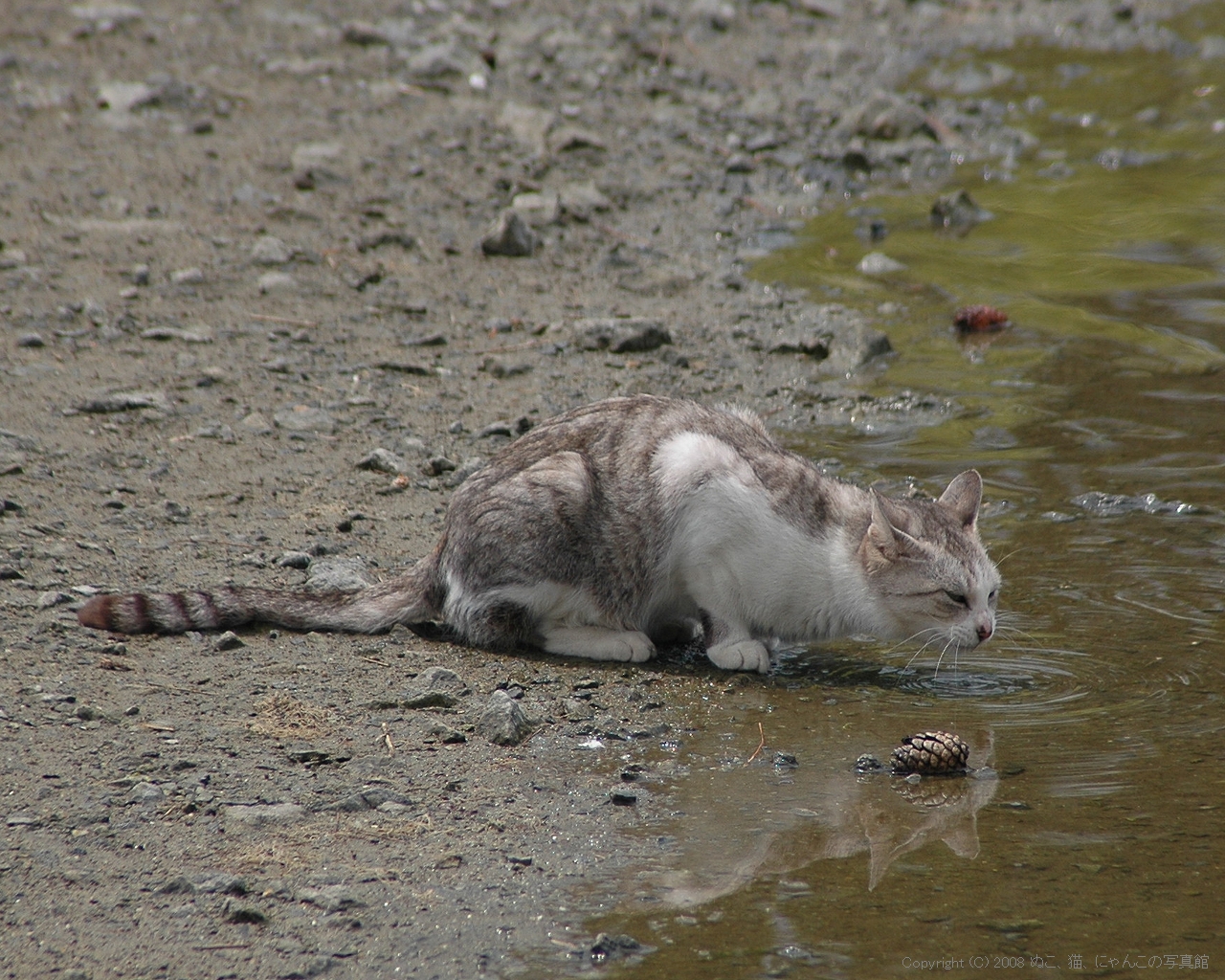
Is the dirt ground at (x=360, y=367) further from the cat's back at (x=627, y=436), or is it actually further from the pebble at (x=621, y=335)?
the cat's back at (x=627, y=436)

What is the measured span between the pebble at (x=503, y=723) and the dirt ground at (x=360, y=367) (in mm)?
54

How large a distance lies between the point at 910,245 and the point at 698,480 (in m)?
5.49

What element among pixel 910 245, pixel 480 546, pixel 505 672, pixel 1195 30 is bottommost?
pixel 505 672

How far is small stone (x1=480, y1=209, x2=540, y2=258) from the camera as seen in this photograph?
9859 mm

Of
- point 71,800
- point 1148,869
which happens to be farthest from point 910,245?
point 71,800

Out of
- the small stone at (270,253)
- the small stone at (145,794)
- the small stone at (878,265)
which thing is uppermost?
the small stone at (878,265)

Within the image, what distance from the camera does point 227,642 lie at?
5.42 meters

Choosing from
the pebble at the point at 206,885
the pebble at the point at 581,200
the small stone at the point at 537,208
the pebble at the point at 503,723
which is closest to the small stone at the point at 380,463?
the pebble at the point at 503,723

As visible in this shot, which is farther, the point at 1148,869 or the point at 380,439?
the point at 380,439

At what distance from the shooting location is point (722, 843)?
4262 mm

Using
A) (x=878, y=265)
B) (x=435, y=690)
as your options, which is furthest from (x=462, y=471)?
(x=878, y=265)

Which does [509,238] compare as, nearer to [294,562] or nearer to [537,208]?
[537,208]

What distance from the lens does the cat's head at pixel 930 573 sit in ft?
18.2

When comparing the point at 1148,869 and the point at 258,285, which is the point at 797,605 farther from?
the point at 258,285
